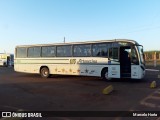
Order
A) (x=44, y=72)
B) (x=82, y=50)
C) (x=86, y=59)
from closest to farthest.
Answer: (x=86, y=59), (x=82, y=50), (x=44, y=72)

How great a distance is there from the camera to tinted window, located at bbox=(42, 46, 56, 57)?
71.4 feet

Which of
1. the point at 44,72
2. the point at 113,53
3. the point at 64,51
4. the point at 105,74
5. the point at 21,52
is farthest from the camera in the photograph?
the point at 21,52

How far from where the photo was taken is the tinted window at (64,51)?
2087 cm

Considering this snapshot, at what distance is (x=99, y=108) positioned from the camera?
961cm

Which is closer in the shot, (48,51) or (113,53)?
(113,53)

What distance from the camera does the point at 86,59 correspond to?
19766 mm

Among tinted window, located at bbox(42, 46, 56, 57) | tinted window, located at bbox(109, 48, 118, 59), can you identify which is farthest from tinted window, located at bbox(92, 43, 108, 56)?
tinted window, located at bbox(42, 46, 56, 57)

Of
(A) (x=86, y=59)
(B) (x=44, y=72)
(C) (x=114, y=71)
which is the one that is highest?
(A) (x=86, y=59)

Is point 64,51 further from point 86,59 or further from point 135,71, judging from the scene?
point 135,71

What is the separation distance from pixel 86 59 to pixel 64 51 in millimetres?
2259

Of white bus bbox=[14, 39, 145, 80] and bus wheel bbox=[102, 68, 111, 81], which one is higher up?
white bus bbox=[14, 39, 145, 80]

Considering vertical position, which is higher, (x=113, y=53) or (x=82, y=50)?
(x=82, y=50)

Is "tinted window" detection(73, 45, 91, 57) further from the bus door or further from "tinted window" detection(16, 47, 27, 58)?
"tinted window" detection(16, 47, 27, 58)

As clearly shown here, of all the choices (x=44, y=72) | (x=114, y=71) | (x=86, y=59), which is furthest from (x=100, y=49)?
(x=44, y=72)
